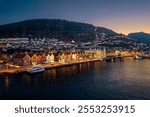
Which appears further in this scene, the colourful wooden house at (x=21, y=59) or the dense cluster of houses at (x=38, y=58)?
the dense cluster of houses at (x=38, y=58)

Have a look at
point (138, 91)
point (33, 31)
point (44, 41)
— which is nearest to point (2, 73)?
point (138, 91)

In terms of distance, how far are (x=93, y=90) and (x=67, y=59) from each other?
20.4 m

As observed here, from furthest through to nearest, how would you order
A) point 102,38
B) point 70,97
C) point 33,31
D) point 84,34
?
point 102,38 → point 84,34 → point 33,31 → point 70,97

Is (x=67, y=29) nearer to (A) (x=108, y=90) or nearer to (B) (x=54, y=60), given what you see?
(B) (x=54, y=60)

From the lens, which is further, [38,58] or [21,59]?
[38,58]

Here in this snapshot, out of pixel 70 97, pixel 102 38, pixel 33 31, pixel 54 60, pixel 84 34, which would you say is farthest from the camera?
pixel 102 38

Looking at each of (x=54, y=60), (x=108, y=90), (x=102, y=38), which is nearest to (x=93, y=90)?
(x=108, y=90)

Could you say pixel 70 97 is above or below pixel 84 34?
below

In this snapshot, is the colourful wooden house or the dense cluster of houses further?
the dense cluster of houses

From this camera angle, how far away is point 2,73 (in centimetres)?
1925

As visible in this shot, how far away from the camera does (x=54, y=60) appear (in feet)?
→ 99.1

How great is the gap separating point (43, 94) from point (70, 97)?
141cm

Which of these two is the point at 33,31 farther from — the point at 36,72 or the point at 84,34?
the point at 36,72

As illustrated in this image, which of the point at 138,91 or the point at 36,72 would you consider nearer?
the point at 138,91
